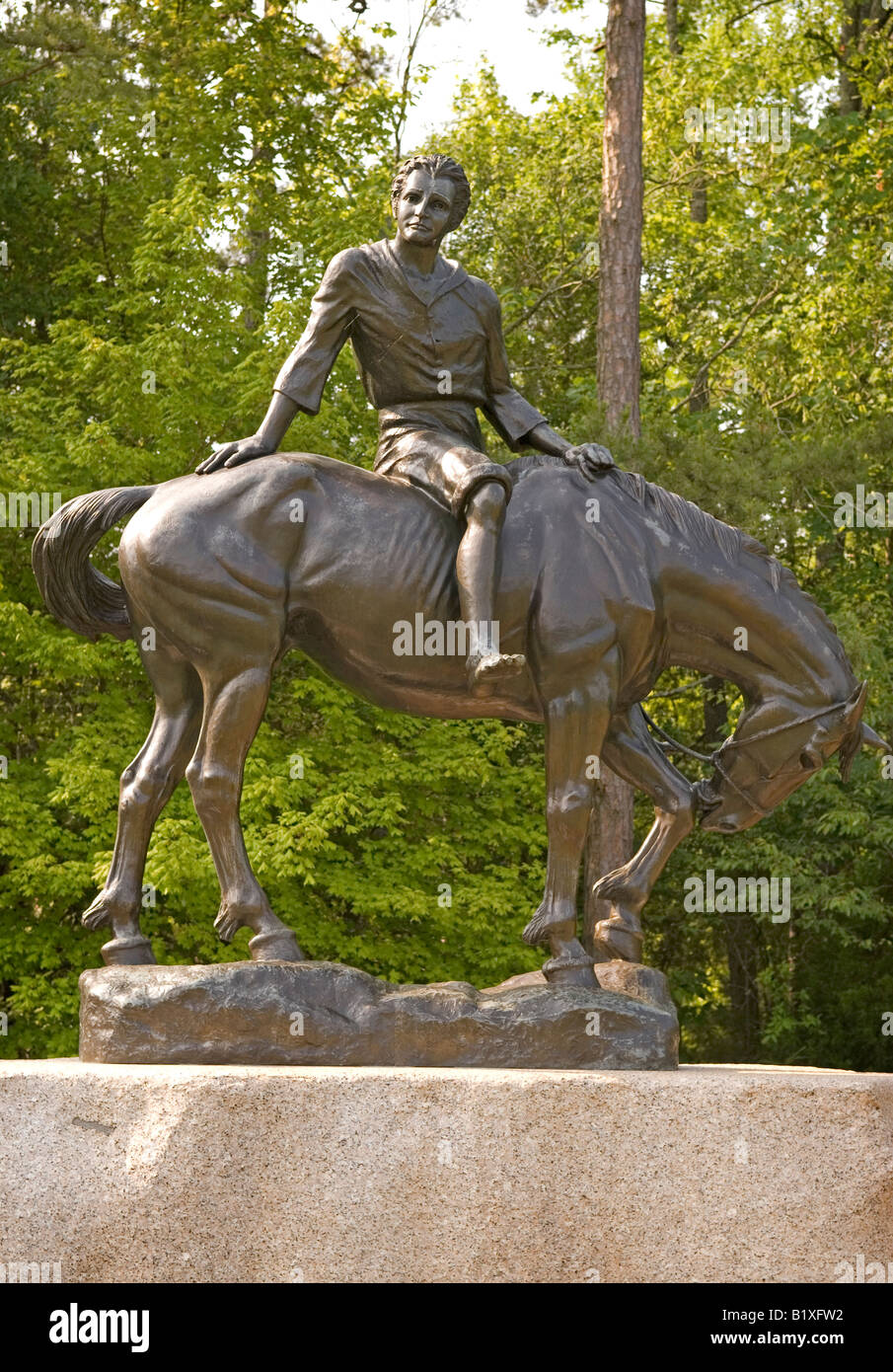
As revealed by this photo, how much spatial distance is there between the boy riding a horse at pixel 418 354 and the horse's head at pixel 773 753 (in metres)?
1.27

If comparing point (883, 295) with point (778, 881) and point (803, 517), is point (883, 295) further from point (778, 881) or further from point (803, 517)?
point (778, 881)

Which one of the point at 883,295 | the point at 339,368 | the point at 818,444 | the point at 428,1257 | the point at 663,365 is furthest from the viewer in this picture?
the point at 663,365

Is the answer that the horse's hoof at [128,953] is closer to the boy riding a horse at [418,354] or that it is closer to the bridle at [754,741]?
the boy riding a horse at [418,354]

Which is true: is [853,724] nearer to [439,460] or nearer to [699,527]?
[699,527]

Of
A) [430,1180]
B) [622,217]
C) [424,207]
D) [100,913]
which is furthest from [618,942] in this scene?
[622,217]

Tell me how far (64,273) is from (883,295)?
8854mm

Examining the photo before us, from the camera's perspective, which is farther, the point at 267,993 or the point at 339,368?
the point at 339,368

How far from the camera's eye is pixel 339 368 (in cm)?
1585

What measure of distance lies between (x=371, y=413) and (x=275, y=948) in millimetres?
10385

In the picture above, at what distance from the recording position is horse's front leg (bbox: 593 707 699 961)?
22.9 feet

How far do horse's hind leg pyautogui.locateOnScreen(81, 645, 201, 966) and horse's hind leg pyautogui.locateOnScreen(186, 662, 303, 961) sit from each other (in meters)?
0.23

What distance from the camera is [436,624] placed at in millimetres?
6539

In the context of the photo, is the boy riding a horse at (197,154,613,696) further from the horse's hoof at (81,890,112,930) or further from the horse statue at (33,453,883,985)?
the horse's hoof at (81,890,112,930)

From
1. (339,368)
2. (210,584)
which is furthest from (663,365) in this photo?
(210,584)
